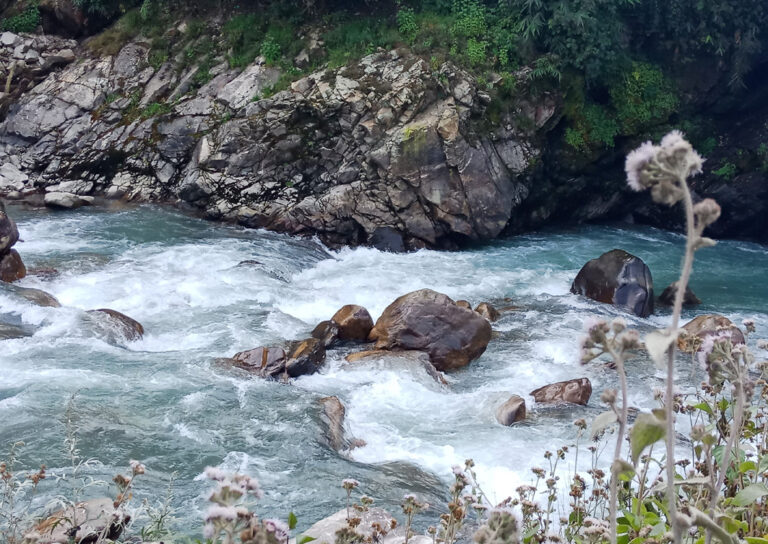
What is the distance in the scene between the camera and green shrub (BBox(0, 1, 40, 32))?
1770cm

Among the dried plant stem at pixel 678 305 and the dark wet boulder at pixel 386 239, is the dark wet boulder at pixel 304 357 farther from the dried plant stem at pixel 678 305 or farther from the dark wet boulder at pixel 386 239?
the dried plant stem at pixel 678 305

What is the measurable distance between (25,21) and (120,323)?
12.7m

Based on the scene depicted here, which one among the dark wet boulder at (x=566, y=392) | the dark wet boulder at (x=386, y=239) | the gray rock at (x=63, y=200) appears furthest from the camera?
the gray rock at (x=63, y=200)

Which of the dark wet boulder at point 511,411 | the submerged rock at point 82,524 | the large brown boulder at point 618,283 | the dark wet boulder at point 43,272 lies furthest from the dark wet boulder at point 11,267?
the large brown boulder at point 618,283

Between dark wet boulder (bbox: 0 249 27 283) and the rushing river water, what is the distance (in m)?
0.17

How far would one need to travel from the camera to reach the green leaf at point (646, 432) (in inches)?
63.6

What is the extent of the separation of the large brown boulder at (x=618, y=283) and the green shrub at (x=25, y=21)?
48.6 ft

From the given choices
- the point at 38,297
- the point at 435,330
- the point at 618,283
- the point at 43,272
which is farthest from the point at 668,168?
the point at 43,272

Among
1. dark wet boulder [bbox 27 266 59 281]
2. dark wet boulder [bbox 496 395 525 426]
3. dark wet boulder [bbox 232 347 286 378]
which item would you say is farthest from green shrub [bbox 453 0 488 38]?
dark wet boulder [bbox 496 395 525 426]

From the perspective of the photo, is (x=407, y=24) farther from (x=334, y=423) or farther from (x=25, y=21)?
(x=334, y=423)

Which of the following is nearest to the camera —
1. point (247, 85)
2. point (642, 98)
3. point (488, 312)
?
point (488, 312)

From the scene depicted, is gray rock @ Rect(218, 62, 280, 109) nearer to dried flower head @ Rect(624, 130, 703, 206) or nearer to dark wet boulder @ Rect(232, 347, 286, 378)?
dark wet boulder @ Rect(232, 347, 286, 378)

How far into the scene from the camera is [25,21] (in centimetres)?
1773

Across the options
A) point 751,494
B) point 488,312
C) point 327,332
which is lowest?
point 327,332
